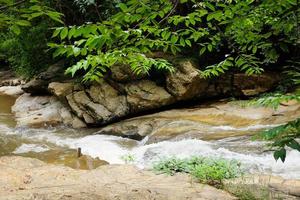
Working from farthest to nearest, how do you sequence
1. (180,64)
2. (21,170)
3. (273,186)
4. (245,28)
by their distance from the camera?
(180,64), (21,170), (273,186), (245,28)

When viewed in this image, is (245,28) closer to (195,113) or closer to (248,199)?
(248,199)

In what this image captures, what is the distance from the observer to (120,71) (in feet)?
37.8

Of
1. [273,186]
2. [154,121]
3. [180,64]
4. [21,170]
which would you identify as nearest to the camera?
[273,186]

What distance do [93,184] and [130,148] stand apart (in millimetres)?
4504

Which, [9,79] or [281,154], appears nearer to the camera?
[281,154]

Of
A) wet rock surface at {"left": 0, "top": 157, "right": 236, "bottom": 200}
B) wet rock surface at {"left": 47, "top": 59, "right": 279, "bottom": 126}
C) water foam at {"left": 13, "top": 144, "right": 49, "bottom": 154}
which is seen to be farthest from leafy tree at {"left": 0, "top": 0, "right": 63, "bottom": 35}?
wet rock surface at {"left": 47, "top": 59, "right": 279, "bottom": 126}

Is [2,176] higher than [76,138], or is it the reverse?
[2,176]

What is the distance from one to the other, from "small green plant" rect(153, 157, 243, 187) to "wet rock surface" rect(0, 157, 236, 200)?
17 centimetres

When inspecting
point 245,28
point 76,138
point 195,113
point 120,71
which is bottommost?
point 76,138

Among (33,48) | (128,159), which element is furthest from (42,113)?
(128,159)

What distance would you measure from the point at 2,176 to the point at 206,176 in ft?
8.86

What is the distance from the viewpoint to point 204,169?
4676mm

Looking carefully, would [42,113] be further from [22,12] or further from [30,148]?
[22,12]

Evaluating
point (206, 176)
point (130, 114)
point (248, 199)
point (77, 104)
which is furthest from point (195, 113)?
point (248, 199)
